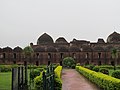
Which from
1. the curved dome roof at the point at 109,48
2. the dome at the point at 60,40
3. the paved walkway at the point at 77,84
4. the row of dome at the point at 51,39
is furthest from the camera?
the dome at the point at 60,40

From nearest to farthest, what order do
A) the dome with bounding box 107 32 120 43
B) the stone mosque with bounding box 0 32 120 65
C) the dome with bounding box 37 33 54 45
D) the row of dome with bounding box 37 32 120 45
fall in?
the stone mosque with bounding box 0 32 120 65
the dome with bounding box 37 33 54 45
the row of dome with bounding box 37 32 120 45
the dome with bounding box 107 32 120 43

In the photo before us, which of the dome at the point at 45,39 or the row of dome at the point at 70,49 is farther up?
the dome at the point at 45,39

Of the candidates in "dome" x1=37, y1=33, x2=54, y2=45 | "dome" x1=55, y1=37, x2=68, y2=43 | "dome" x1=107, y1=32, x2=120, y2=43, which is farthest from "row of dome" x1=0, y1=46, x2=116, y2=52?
"dome" x1=107, y1=32, x2=120, y2=43

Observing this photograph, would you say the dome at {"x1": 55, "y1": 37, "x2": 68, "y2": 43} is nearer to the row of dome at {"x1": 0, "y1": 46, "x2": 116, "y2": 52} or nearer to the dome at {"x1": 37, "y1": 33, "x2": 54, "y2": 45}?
the dome at {"x1": 37, "y1": 33, "x2": 54, "y2": 45}

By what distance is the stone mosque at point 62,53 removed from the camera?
169ft

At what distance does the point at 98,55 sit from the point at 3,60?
18340 mm

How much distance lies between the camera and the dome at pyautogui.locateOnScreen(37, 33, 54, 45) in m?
55.0

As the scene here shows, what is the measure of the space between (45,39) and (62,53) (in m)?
5.47

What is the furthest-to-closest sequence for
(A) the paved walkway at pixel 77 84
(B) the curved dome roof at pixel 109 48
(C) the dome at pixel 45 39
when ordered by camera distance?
(C) the dome at pixel 45 39 < (B) the curved dome roof at pixel 109 48 < (A) the paved walkway at pixel 77 84

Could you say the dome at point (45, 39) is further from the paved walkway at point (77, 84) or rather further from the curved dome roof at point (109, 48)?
the paved walkway at point (77, 84)

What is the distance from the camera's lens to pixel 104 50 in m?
52.7

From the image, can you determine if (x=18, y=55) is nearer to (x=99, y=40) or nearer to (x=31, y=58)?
(x=31, y=58)

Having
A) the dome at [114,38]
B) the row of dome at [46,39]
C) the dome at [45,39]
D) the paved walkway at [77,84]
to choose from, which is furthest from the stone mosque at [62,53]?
the paved walkway at [77,84]

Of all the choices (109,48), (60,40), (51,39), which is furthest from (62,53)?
(109,48)
